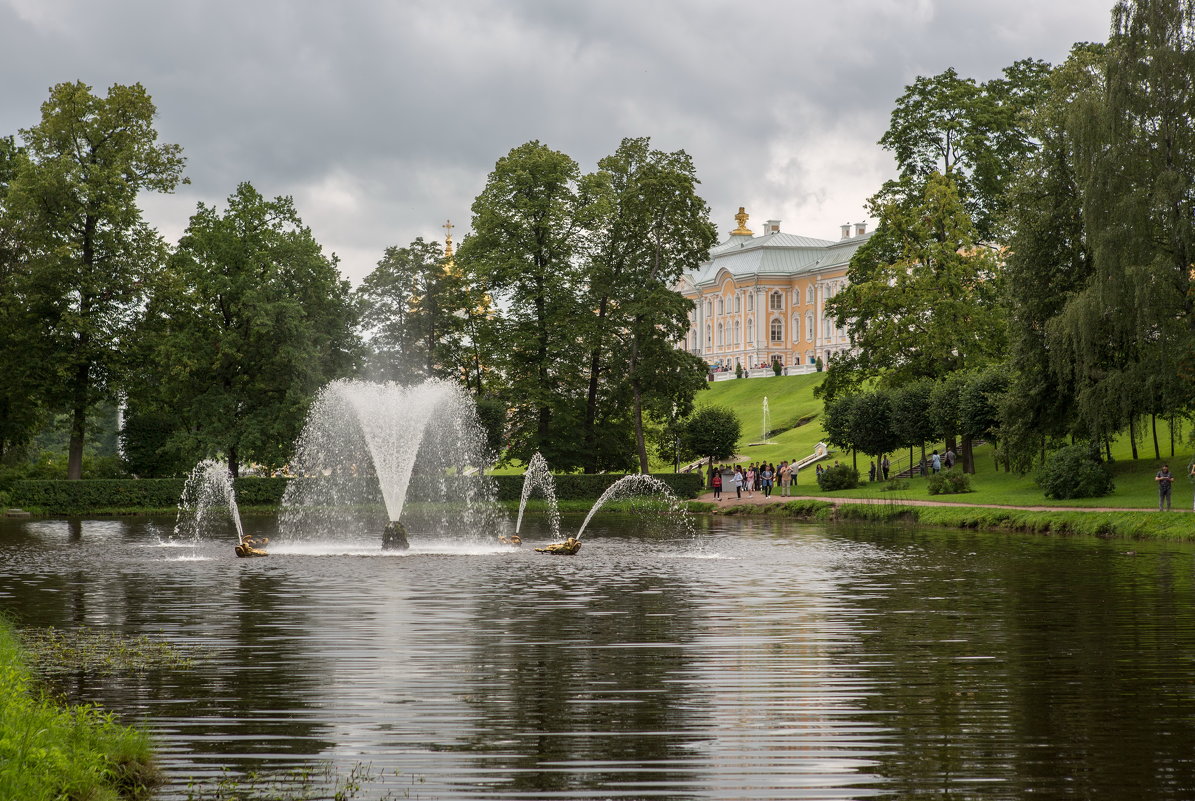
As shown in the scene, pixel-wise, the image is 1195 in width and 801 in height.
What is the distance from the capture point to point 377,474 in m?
41.7

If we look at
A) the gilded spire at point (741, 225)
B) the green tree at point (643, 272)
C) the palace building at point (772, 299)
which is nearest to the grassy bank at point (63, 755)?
the green tree at point (643, 272)

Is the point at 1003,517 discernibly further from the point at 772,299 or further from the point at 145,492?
the point at 772,299

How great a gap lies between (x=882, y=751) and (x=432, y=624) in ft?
26.8

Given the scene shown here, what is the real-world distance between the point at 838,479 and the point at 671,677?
42.1 meters

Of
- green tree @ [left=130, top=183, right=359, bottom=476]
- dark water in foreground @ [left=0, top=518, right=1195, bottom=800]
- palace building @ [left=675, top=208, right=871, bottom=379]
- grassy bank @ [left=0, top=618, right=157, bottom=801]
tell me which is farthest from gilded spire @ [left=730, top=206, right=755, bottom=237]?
grassy bank @ [left=0, top=618, right=157, bottom=801]

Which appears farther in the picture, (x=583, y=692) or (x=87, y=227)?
(x=87, y=227)

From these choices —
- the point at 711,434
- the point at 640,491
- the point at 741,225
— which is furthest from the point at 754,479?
the point at 741,225

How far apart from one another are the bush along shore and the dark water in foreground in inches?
291

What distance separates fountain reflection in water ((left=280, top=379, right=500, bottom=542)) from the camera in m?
→ 41.8

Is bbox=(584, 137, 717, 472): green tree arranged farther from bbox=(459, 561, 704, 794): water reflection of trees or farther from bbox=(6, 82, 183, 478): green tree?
bbox=(459, 561, 704, 794): water reflection of trees

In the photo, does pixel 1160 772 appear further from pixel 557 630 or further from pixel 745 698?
pixel 557 630

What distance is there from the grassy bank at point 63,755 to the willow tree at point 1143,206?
1217 inches

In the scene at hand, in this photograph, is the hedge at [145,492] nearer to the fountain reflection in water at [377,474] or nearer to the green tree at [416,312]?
the fountain reflection in water at [377,474]

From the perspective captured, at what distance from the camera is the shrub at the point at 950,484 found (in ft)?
152
